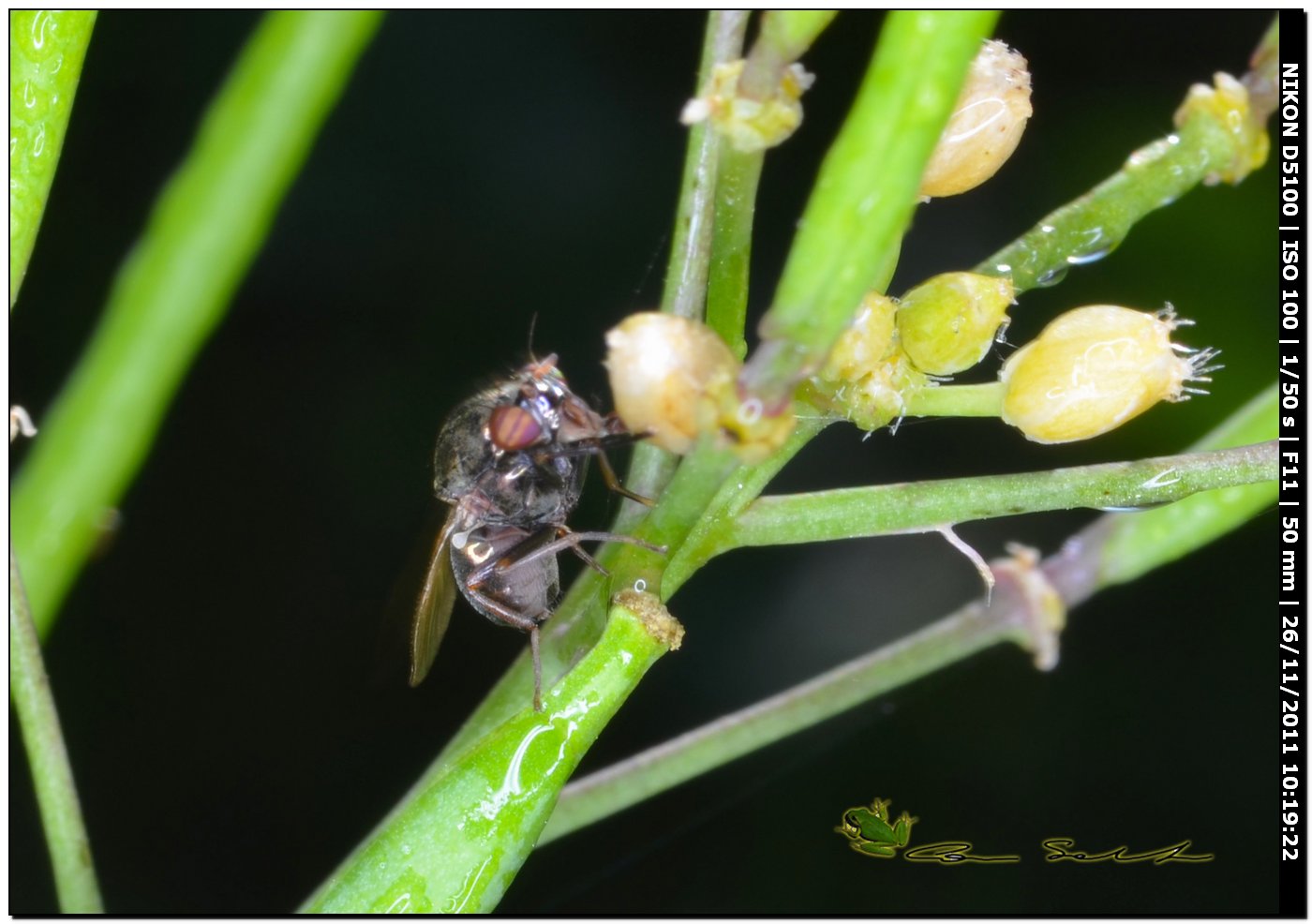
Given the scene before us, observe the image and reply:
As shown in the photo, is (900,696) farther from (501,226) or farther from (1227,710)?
(501,226)

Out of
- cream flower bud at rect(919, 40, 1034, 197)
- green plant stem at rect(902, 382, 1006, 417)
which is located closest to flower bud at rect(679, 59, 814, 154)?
cream flower bud at rect(919, 40, 1034, 197)

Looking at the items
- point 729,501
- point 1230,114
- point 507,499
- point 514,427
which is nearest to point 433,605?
point 507,499

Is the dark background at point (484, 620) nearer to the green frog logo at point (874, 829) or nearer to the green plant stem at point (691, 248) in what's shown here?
the green frog logo at point (874, 829)

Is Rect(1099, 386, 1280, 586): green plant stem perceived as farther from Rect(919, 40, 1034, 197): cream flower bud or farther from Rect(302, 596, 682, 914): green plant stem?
A: Rect(302, 596, 682, 914): green plant stem

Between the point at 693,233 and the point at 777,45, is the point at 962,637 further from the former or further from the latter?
the point at 777,45

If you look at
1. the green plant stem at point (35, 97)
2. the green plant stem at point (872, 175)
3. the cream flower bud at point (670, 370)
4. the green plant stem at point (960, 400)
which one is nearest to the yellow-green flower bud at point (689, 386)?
the cream flower bud at point (670, 370)
